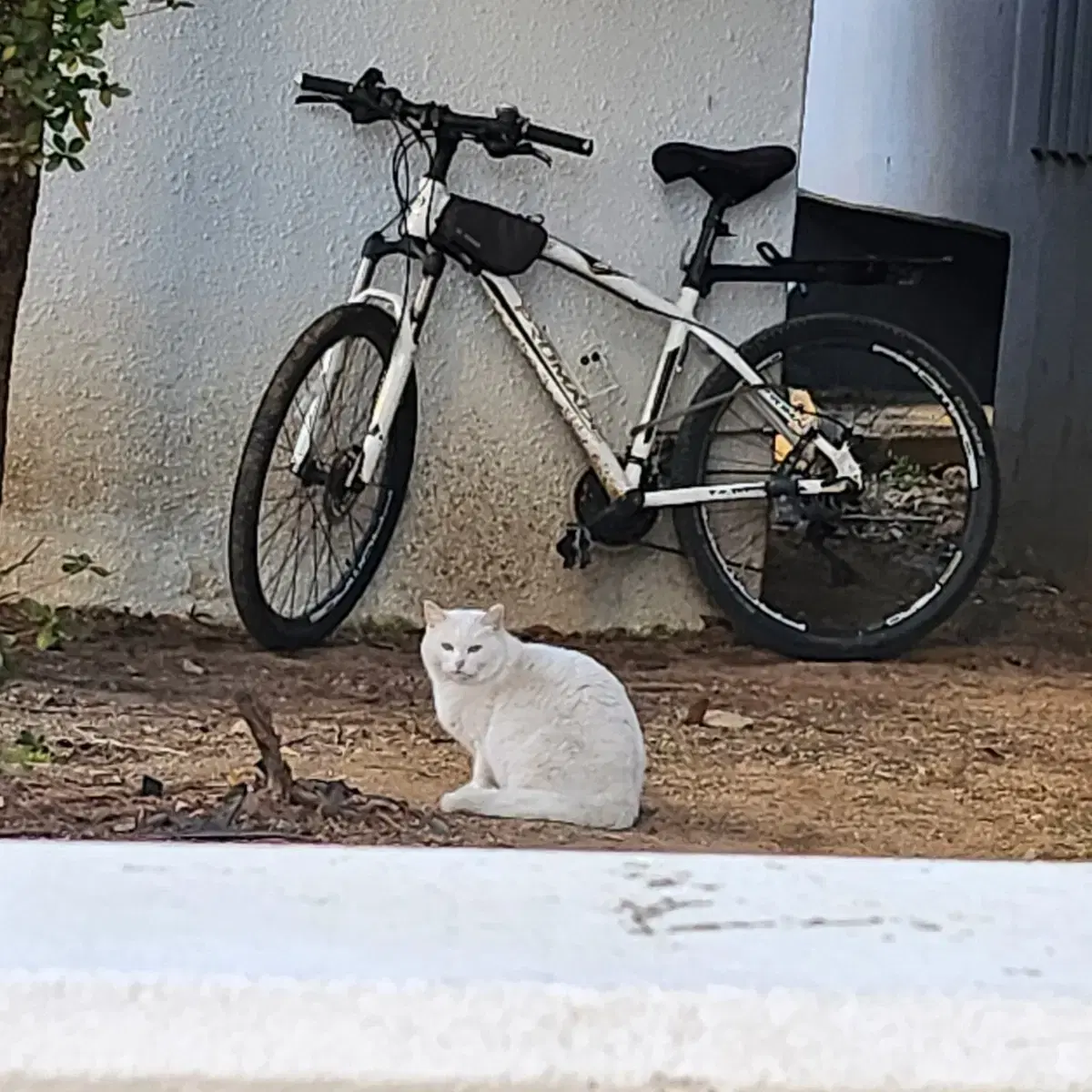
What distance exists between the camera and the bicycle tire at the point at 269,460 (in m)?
3.69

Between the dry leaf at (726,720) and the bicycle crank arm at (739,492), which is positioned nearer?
the dry leaf at (726,720)

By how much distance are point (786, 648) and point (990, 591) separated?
1.30 metres

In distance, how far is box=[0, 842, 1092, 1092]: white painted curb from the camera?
71 centimetres

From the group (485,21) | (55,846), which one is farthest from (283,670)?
(55,846)

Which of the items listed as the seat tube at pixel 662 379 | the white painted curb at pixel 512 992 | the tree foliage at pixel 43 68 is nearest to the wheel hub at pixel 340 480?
the seat tube at pixel 662 379

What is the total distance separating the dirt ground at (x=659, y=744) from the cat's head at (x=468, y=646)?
21cm

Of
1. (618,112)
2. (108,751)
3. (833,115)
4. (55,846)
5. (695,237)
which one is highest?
(833,115)

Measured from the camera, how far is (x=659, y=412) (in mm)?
4211

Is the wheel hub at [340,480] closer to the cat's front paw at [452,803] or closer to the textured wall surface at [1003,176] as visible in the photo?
the cat's front paw at [452,803]

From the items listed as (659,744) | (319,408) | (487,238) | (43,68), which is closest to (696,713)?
(659,744)

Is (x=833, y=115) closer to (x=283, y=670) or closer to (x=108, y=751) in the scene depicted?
(x=283, y=670)

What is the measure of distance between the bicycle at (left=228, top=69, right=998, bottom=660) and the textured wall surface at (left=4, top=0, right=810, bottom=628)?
0.29 ft

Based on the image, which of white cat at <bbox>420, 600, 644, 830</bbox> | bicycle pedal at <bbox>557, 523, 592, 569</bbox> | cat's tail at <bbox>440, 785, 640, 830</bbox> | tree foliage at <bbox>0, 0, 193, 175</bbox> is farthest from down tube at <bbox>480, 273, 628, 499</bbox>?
cat's tail at <bbox>440, 785, 640, 830</bbox>

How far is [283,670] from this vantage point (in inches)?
146
